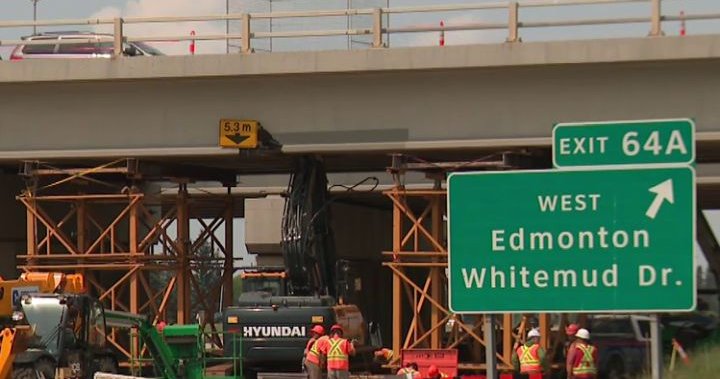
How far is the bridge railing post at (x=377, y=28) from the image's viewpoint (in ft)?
106

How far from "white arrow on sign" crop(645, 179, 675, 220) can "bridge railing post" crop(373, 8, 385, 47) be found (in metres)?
21.6

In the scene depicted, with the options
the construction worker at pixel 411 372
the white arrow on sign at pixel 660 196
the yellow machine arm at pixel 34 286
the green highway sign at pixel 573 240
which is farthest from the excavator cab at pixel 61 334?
the white arrow on sign at pixel 660 196

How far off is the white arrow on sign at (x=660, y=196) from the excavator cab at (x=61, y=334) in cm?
1945

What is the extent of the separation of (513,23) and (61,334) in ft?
37.4

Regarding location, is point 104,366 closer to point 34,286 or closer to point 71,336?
point 71,336

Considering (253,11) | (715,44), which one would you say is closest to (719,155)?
(715,44)

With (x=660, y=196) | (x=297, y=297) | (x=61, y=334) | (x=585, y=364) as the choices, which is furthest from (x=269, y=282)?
(x=660, y=196)

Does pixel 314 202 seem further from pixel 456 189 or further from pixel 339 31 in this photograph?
pixel 456 189

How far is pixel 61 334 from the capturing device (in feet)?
95.5

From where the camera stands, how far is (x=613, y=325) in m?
36.3

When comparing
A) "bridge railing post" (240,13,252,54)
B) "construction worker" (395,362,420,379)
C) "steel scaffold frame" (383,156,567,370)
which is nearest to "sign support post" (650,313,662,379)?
"construction worker" (395,362,420,379)

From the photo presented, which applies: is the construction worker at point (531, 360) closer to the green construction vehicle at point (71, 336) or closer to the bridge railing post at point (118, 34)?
the green construction vehicle at point (71, 336)

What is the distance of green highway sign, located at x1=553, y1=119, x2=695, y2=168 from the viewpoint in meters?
11.2

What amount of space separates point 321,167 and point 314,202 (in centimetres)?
86
